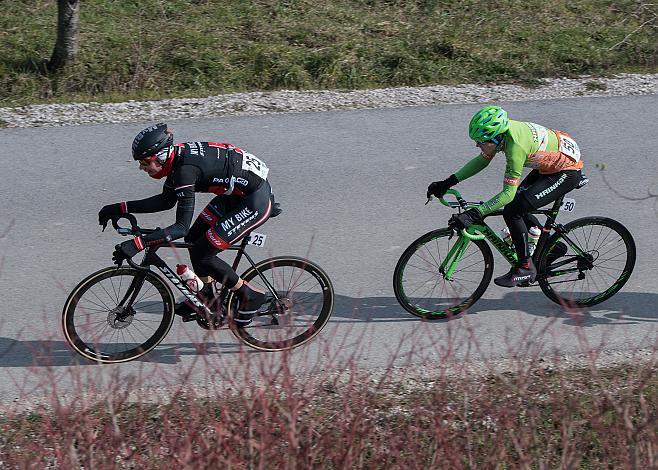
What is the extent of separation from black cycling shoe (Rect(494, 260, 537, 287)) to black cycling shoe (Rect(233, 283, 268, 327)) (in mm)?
2152

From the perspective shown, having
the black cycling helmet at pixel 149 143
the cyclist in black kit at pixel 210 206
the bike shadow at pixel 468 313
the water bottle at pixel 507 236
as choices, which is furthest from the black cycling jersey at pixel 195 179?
the water bottle at pixel 507 236

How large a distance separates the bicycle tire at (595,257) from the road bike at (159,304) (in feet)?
6.84

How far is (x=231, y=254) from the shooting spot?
9.66 meters

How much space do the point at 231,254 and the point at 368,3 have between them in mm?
8717

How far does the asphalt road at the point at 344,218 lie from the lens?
8211 millimetres

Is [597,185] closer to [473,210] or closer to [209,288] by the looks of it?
[473,210]

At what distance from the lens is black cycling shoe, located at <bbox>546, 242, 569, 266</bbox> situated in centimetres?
867

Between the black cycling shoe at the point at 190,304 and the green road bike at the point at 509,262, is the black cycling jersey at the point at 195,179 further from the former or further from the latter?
the green road bike at the point at 509,262

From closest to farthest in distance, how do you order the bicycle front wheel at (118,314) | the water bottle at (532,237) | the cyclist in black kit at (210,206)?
the cyclist in black kit at (210,206)
the bicycle front wheel at (118,314)
the water bottle at (532,237)

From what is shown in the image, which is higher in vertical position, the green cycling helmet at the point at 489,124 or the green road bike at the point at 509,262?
the green cycling helmet at the point at 489,124

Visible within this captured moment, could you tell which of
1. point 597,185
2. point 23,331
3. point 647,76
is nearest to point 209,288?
point 23,331

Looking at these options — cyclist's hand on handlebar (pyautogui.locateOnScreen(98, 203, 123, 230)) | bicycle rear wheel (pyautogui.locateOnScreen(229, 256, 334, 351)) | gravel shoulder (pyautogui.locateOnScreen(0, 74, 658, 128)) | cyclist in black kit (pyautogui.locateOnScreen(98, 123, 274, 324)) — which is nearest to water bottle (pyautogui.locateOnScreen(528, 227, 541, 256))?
bicycle rear wheel (pyautogui.locateOnScreen(229, 256, 334, 351))

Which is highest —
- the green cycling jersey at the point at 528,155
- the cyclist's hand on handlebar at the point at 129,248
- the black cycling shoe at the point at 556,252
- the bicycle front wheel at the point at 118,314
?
the green cycling jersey at the point at 528,155

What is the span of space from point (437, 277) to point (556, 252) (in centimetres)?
110
